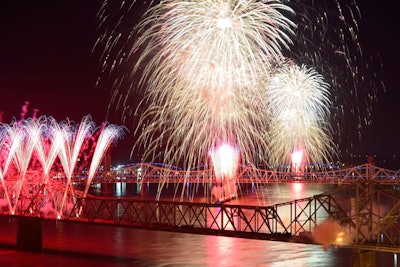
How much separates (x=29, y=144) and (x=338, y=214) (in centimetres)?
2724

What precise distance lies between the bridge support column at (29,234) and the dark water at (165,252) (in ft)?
2.03

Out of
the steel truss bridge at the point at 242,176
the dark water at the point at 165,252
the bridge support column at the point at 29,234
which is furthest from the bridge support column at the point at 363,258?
the steel truss bridge at the point at 242,176

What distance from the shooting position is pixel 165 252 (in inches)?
1544

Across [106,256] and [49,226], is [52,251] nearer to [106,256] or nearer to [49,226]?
[106,256]

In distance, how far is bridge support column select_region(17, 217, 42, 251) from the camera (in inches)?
1524

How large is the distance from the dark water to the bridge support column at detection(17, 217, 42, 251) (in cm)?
62

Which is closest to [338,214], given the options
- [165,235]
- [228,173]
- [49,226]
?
[165,235]

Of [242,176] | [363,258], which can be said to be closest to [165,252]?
[363,258]

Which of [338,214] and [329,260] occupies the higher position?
[338,214]

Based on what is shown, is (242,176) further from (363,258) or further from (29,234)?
(363,258)

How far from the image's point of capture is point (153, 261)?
3588 centimetres

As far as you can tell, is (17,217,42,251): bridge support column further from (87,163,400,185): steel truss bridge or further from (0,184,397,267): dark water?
(87,163,400,185): steel truss bridge

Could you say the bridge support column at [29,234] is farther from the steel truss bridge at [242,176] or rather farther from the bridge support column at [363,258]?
the steel truss bridge at [242,176]

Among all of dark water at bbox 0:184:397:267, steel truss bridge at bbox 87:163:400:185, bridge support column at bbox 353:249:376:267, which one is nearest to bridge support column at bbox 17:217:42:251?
dark water at bbox 0:184:397:267
